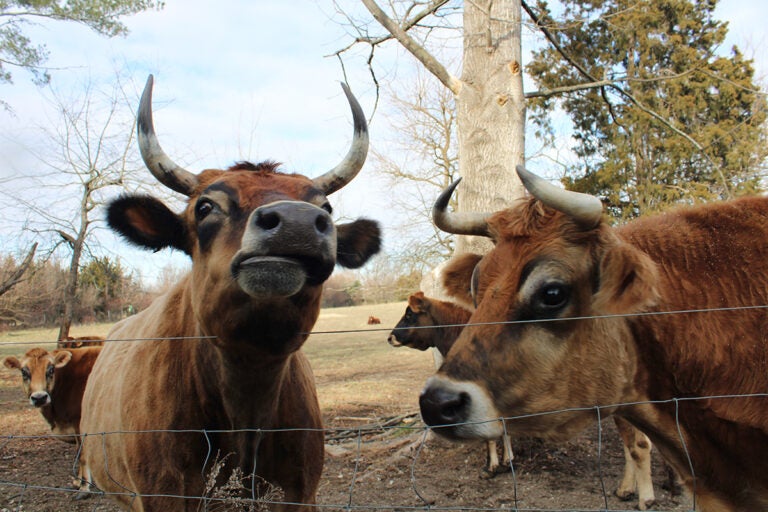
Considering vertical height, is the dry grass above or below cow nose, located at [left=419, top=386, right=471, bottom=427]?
below

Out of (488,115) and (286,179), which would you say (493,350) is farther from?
(488,115)

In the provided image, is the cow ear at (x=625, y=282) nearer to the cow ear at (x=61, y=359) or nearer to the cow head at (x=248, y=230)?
the cow head at (x=248, y=230)

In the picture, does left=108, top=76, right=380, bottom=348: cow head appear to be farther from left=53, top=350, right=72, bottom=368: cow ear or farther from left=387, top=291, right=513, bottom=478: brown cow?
left=53, top=350, right=72, bottom=368: cow ear

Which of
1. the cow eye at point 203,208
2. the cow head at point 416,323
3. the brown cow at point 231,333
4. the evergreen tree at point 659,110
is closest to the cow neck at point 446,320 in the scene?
the cow head at point 416,323

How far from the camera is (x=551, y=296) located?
7.85 ft

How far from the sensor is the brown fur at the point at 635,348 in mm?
2373

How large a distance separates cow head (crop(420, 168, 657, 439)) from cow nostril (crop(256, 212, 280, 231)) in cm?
98

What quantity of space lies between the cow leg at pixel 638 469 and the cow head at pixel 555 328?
3881 millimetres

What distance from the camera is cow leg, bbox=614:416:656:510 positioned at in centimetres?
575

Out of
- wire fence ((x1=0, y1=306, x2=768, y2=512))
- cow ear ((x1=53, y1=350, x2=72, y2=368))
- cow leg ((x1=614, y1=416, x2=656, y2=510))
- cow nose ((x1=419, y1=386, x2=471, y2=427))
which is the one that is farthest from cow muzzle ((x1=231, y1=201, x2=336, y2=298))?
cow ear ((x1=53, y1=350, x2=72, y2=368))

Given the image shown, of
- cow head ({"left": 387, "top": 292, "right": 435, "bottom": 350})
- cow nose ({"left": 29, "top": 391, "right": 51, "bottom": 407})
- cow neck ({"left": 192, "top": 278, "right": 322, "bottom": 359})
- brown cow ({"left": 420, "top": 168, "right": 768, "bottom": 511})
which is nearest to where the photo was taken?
brown cow ({"left": 420, "top": 168, "right": 768, "bottom": 511})

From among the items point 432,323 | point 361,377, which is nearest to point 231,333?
point 432,323

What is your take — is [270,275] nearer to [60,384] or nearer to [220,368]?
[220,368]

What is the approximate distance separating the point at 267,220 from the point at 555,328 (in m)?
1.38
